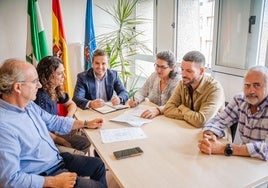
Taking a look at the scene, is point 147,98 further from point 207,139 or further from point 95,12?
point 95,12

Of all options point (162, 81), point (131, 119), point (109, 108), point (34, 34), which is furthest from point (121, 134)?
point (34, 34)

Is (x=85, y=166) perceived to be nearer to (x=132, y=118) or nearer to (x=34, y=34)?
(x=132, y=118)

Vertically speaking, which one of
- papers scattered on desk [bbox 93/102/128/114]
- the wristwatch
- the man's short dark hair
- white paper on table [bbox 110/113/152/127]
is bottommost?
papers scattered on desk [bbox 93/102/128/114]

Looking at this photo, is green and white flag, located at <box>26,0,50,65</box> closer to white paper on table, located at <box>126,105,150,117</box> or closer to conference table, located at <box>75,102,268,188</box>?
white paper on table, located at <box>126,105,150,117</box>

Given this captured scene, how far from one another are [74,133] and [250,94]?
4.85 ft

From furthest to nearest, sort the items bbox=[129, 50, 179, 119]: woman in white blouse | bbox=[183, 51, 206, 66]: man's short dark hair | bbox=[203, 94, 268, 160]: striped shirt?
bbox=[129, 50, 179, 119]: woman in white blouse < bbox=[183, 51, 206, 66]: man's short dark hair < bbox=[203, 94, 268, 160]: striped shirt

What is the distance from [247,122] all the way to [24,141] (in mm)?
1293

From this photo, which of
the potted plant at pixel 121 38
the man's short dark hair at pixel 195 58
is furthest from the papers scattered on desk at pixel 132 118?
the potted plant at pixel 121 38

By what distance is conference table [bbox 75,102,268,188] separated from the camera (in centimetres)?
102

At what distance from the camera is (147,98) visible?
8.19 ft

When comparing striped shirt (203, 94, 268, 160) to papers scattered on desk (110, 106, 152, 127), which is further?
papers scattered on desk (110, 106, 152, 127)

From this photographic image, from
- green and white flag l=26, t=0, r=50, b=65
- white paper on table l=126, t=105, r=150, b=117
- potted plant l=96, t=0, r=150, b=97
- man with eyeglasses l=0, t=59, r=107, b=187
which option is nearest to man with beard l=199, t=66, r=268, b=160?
white paper on table l=126, t=105, r=150, b=117

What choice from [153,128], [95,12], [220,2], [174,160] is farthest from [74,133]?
[95,12]

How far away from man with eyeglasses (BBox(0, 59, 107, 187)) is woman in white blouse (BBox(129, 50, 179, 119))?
955 mm
